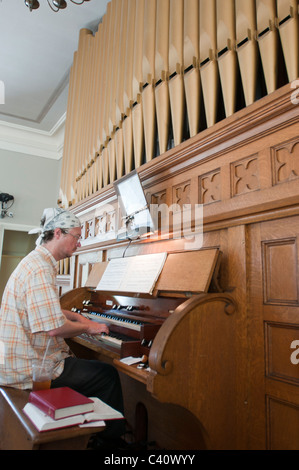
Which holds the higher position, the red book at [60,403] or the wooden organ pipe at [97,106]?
the wooden organ pipe at [97,106]

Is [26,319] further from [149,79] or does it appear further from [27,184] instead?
[27,184]

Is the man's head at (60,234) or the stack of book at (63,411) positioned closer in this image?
the stack of book at (63,411)

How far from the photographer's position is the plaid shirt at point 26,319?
6.25 feet

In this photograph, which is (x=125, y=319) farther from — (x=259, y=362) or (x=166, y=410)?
(x=259, y=362)

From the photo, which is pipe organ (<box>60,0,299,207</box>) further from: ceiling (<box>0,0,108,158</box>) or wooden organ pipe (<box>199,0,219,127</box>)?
ceiling (<box>0,0,108,158</box>)

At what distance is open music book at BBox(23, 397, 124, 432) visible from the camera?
137cm

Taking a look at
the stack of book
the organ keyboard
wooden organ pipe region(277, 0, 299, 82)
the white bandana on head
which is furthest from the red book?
wooden organ pipe region(277, 0, 299, 82)

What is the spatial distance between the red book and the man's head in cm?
98

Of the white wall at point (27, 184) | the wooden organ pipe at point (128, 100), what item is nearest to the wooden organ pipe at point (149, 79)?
the wooden organ pipe at point (128, 100)

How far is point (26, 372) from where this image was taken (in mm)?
1923

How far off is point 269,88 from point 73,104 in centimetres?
379

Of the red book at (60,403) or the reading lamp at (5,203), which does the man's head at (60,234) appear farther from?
the reading lamp at (5,203)

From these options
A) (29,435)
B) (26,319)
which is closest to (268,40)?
(26,319)
